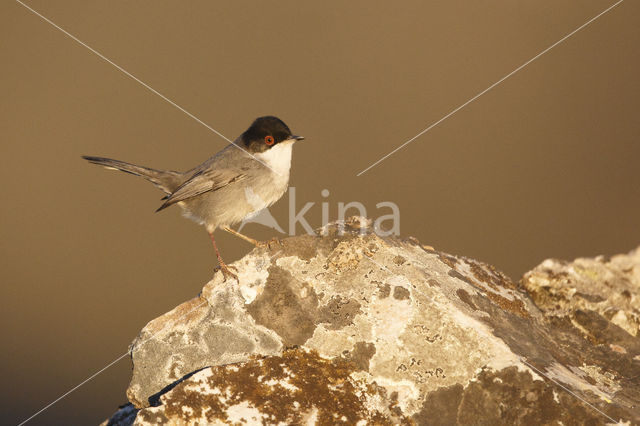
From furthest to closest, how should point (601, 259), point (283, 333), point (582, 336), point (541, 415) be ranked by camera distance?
point (601, 259) < point (582, 336) < point (283, 333) < point (541, 415)

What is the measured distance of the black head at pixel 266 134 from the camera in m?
5.86

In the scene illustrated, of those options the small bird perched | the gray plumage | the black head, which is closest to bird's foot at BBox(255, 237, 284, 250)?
the small bird perched

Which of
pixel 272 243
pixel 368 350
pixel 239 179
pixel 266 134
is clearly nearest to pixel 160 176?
pixel 239 179

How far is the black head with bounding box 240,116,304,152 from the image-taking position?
5855mm

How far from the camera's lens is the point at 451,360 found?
3820 mm

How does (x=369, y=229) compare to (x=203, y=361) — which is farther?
(x=369, y=229)

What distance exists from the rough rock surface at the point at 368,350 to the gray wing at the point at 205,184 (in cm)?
128

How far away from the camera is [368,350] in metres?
3.92

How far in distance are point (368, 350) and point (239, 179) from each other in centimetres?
249

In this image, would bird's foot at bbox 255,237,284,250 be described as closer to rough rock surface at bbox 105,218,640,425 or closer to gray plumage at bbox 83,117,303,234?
rough rock surface at bbox 105,218,640,425

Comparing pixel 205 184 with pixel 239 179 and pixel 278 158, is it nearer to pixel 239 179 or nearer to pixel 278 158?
pixel 239 179

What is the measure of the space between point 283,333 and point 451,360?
1.16 meters

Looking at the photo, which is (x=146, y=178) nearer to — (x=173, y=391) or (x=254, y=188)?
(x=254, y=188)

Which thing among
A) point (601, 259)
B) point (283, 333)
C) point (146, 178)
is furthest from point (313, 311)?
point (601, 259)
